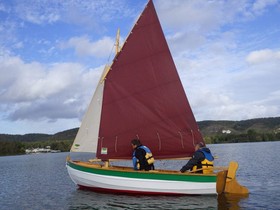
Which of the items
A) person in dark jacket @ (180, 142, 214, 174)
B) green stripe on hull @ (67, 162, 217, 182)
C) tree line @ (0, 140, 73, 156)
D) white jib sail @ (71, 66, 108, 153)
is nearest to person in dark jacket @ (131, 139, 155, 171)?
green stripe on hull @ (67, 162, 217, 182)

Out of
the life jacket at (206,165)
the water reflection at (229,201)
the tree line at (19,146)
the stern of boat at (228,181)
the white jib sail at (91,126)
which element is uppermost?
the tree line at (19,146)

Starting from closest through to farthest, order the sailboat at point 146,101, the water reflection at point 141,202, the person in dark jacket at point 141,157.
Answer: the water reflection at point 141,202 < the person in dark jacket at point 141,157 < the sailboat at point 146,101

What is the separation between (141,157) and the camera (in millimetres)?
20219

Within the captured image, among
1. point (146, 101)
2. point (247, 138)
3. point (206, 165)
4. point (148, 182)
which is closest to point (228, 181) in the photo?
point (206, 165)

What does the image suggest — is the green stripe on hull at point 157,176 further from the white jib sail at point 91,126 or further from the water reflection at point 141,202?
the white jib sail at point 91,126

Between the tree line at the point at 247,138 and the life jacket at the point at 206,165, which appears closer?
the life jacket at the point at 206,165

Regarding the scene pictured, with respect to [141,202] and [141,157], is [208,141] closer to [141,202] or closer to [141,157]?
[141,157]

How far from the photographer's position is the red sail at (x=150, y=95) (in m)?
21.0

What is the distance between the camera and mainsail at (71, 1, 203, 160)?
20969mm

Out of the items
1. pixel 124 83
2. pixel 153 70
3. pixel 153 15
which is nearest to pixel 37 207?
pixel 124 83

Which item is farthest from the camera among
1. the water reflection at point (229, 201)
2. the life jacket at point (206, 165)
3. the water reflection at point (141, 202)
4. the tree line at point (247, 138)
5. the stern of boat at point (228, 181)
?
the tree line at point (247, 138)

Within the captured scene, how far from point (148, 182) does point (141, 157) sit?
1.42m

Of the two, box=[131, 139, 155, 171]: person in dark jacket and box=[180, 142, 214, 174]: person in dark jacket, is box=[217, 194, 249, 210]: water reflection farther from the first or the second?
box=[131, 139, 155, 171]: person in dark jacket

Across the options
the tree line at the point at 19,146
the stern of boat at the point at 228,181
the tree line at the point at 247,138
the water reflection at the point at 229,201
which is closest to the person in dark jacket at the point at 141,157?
the stern of boat at the point at 228,181
